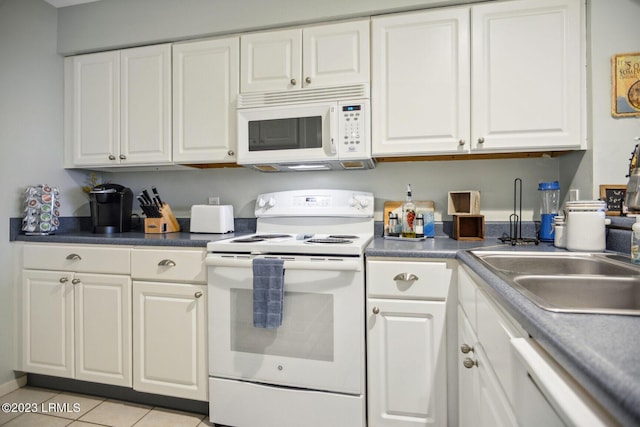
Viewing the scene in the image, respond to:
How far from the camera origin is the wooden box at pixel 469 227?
185 cm

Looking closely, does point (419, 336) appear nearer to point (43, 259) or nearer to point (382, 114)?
point (382, 114)

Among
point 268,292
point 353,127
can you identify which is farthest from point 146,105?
point 268,292

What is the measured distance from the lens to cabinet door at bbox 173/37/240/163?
2.00 meters

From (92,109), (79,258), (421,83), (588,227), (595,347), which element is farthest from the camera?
(92,109)

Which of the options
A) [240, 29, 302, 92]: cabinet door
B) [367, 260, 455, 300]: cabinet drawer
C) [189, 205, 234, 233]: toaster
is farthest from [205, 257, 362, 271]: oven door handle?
[240, 29, 302, 92]: cabinet door

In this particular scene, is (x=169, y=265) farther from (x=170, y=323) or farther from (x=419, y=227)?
(x=419, y=227)

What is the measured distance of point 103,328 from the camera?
6.00ft

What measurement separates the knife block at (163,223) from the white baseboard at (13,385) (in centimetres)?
117

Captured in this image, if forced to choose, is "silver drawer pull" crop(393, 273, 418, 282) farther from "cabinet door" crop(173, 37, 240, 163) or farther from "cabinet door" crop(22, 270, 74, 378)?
"cabinet door" crop(22, 270, 74, 378)

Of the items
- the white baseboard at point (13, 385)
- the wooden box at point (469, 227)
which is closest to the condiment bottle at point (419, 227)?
the wooden box at point (469, 227)

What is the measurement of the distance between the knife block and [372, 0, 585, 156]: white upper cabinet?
1.47 m

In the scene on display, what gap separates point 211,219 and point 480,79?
69.7 inches

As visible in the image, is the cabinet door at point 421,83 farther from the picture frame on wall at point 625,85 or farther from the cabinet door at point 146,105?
the cabinet door at point 146,105

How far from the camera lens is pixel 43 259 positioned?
6.32 ft
